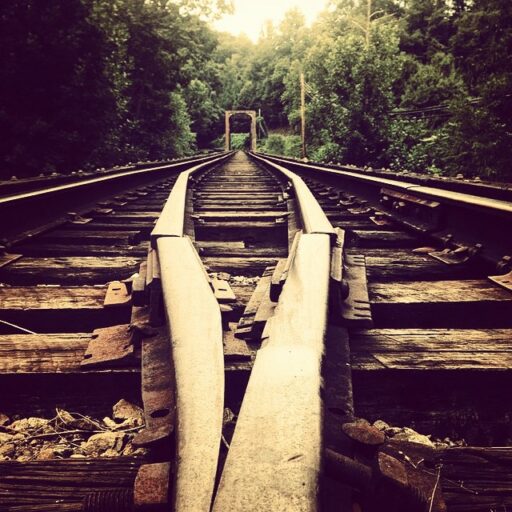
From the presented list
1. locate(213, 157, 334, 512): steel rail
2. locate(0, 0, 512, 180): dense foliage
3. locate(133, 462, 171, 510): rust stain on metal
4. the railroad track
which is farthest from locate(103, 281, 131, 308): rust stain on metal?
locate(0, 0, 512, 180): dense foliage

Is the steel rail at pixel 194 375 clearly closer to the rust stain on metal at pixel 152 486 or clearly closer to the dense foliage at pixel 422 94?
the rust stain on metal at pixel 152 486

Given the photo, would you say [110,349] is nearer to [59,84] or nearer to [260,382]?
[260,382]

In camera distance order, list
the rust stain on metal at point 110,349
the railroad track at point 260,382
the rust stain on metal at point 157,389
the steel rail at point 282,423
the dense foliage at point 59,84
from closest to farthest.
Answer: the steel rail at point 282,423
the railroad track at point 260,382
the rust stain on metal at point 157,389
the rust stain on metal at point 110,349
the dense foliage at point 59,84

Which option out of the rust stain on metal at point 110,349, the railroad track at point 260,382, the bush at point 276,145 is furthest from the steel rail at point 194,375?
the bush at point 276,145

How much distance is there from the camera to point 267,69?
7375cm

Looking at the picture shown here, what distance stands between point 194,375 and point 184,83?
86.5 feet

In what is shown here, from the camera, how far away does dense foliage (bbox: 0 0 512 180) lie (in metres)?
10.3

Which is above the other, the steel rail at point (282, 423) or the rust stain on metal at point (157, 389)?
the steel rail at point (282, 423)

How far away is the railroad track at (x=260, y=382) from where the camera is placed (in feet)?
2.15

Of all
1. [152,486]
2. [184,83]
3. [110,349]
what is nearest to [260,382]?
[152,486]

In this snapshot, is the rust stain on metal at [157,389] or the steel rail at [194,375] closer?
the steel rail at [194,375]

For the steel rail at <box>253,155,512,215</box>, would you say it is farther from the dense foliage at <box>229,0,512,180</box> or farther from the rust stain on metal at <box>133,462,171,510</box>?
the dense foliage at <box>229,0,512,180</box>

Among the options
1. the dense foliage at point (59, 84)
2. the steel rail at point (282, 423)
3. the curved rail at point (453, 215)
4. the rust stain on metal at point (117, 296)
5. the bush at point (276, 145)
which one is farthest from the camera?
the bush at point (276, 145)

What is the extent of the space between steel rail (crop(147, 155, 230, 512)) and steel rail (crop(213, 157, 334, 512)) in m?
0.05
